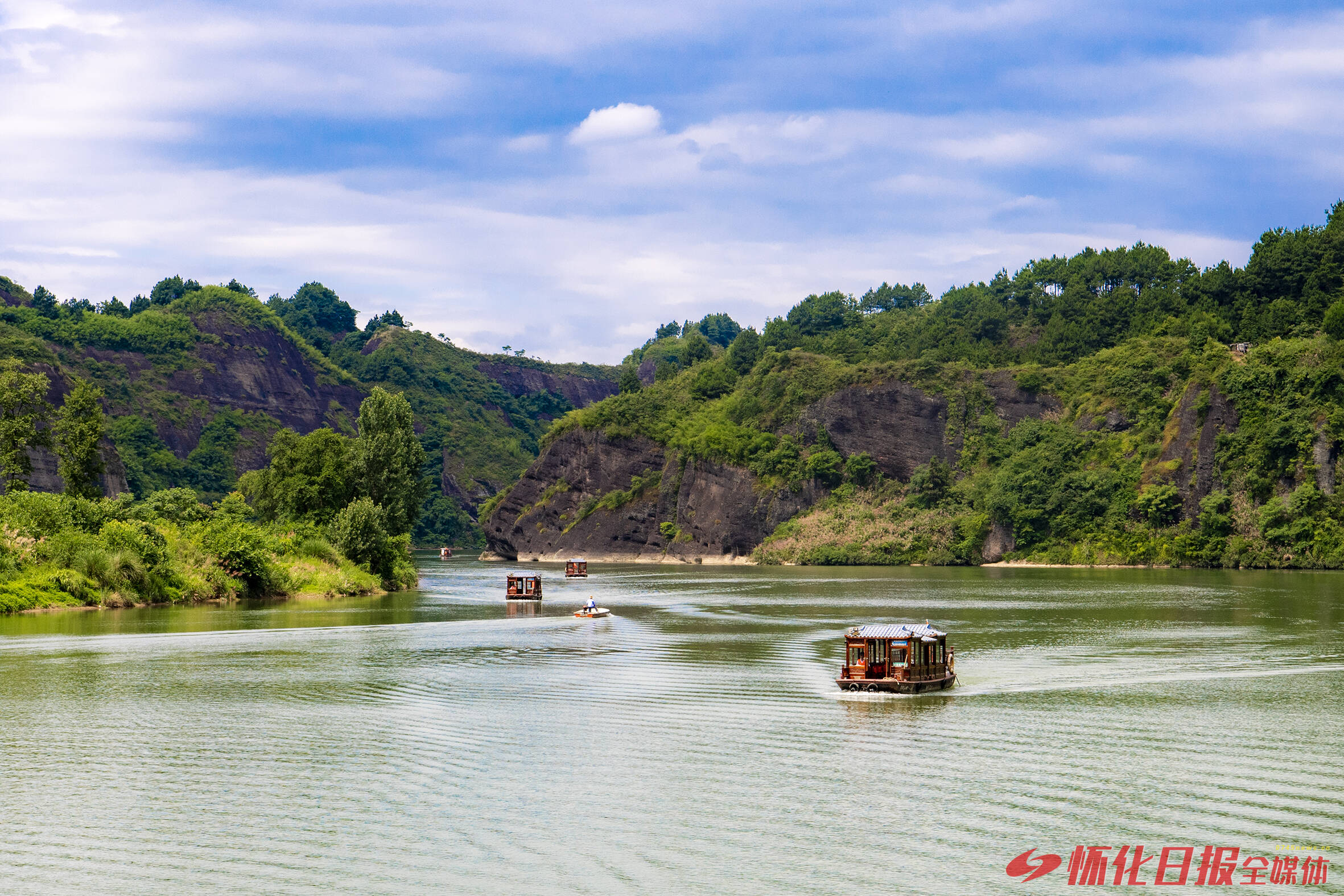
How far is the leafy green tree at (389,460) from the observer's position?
3981 inches

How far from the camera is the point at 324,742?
29.5m

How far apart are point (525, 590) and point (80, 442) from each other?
33.0 m

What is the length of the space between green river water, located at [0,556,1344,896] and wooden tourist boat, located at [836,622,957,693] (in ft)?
3.23

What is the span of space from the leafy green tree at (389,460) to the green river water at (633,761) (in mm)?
44309

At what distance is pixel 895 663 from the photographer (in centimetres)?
3984

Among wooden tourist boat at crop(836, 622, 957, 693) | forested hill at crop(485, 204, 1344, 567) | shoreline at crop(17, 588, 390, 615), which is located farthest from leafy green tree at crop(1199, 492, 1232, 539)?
wooden tourist boat at crop(836, 622, 957, 693)

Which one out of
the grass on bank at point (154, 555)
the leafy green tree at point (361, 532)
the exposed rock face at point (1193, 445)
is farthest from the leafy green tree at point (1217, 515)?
the grass on bank at point (154, 555)

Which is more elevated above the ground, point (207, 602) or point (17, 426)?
point (17, 426)

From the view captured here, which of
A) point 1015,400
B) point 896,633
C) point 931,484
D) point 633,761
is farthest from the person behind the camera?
point 1015,400

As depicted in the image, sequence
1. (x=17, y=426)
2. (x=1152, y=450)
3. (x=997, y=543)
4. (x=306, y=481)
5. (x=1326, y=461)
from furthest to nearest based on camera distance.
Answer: (x=997, y=543) → (x=1152, y=450) → (x=1326, y=461) → (x=306, y=481) → (x=17, y=426)

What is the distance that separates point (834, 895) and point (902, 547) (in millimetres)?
165687

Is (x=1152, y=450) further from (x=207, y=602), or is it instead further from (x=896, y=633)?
(x=896, y=633)

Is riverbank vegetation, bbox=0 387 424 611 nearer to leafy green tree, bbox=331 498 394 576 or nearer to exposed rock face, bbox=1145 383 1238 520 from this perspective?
leafy green tree, bbox=331 498 394 576

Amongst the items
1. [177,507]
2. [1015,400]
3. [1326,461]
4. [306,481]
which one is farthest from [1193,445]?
[177,507]
